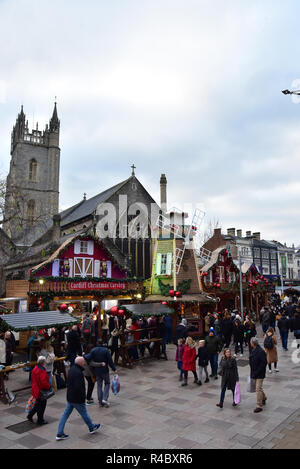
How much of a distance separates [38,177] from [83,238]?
43472mm

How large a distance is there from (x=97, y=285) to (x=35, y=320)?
919 centimetres

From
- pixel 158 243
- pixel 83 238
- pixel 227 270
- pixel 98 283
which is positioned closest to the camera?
pixel 98 283

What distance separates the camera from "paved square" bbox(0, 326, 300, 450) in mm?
6711

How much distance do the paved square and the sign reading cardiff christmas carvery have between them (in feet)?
27.4

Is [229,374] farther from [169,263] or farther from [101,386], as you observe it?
[169,263]

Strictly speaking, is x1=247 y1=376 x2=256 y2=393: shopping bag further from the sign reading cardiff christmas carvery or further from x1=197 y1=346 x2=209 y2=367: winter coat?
the sign reading cardiff christmas carvery

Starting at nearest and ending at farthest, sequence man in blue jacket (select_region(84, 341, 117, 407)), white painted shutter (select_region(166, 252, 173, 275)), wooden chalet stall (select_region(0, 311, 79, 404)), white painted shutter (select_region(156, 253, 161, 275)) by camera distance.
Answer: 1. man in blue jacket (select_region(84, 341, 117, 407))
2. wooden chalet stall (select_region(0, 311, 79, 404))
3. white painted shutter (select_region(166, 252, 173, 275))
4. white painted shutter (select_region(156, 253, 161, 275))

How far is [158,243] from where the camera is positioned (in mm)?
24484

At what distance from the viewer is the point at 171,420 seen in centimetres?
790

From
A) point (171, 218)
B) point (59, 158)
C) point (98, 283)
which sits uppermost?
point (59, 158)

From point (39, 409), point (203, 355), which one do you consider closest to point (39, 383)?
point (39, 409)

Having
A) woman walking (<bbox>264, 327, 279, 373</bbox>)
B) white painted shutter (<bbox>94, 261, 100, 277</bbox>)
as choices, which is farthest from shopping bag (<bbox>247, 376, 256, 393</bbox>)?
white painted shutter (<bbox>94, 261, 100, 277</bbox>)
